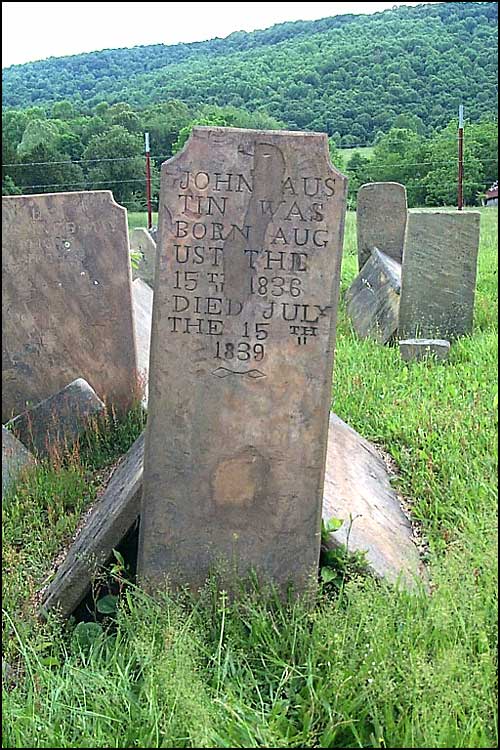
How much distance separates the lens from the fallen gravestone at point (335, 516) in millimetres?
3207

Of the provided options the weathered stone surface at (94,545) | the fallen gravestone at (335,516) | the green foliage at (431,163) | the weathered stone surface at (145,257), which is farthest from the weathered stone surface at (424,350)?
the green foliage at (431,163)

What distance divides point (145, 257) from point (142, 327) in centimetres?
406

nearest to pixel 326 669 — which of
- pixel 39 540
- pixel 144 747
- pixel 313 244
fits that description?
pixel 144 747

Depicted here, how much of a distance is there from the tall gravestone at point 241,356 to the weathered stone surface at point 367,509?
262mm

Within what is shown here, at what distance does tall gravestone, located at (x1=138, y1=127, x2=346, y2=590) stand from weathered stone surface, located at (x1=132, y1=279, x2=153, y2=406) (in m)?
2.23

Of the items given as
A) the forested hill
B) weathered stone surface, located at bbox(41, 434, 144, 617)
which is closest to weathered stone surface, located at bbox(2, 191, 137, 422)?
weathered stone surface, located at bbox(41, 434, 144, 617)

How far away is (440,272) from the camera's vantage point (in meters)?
7.40

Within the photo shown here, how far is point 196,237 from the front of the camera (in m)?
3.08

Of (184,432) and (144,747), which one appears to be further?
(184,432)

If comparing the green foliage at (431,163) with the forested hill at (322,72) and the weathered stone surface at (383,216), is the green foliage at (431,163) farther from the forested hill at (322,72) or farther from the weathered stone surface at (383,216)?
the weathered stone surface at (383,216)

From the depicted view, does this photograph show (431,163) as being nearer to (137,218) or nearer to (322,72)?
(322,72)

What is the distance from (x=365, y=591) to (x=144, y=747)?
37.7 inches

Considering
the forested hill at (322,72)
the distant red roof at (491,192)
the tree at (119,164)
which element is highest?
the forested hill at (322,72)

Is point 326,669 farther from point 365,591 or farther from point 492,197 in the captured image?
point 492,197
